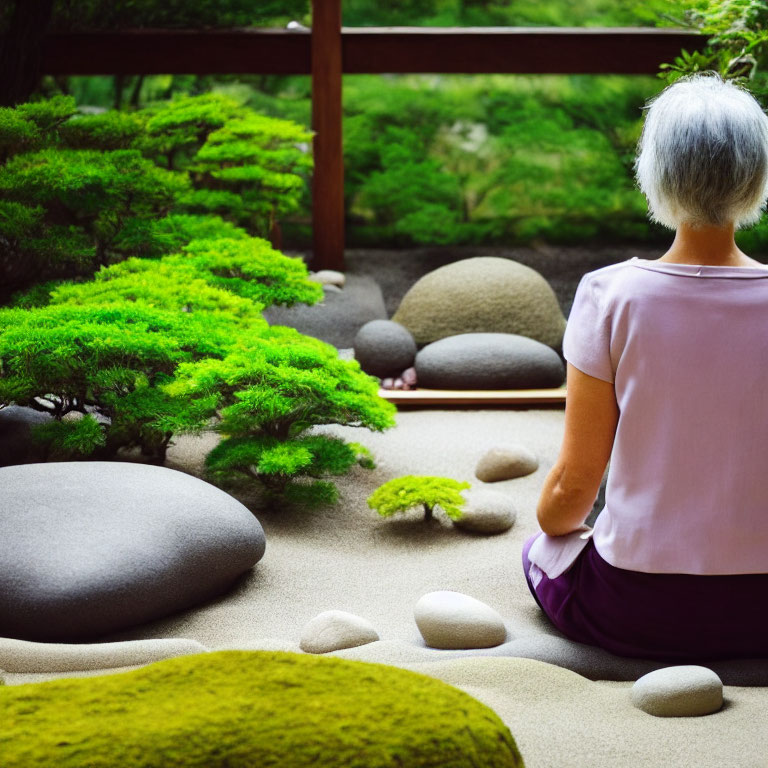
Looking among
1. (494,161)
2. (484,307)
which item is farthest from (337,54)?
(484,307)

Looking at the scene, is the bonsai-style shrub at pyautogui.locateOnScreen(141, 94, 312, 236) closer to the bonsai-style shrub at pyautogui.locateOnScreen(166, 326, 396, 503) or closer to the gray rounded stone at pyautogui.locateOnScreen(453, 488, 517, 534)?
the bonsai-style shrub at pyautogui.locateOnScreen(166, 326, 396, 503)

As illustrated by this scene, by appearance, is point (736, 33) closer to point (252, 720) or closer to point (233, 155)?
point (233, 155)

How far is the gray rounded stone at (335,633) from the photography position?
86.9 inches

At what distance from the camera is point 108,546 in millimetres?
2426

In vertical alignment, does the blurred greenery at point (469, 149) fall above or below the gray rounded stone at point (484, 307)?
above

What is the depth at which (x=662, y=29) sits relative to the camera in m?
6.88

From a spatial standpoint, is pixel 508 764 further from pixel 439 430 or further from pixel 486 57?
pixel 486 57

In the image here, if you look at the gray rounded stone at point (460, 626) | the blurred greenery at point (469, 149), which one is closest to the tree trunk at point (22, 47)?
the blurred greenery at point (469, 149)

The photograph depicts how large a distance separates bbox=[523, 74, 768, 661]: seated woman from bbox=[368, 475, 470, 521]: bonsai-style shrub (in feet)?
3.75

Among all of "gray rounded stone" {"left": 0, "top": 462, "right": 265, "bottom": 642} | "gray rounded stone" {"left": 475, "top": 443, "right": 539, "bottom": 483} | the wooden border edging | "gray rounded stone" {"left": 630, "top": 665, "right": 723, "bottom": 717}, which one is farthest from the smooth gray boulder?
"gray rounded stone" {"left": 630, "top": 665, "right": 723, "bottom": 717}

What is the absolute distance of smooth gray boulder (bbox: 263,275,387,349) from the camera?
19.5ft

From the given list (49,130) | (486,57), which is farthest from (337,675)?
(486,57)

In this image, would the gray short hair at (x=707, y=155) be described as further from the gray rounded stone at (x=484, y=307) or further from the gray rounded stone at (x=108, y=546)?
the gray rounded stone at (x=484, y=307)

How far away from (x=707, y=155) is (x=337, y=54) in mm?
5353
